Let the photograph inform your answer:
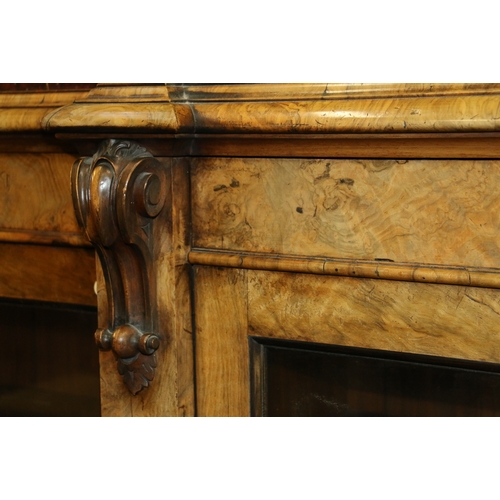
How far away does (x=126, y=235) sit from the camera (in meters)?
1.05

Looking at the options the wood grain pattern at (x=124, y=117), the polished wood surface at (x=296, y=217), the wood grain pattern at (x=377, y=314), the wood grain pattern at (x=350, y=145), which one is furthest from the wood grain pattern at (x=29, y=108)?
the wood grain pattern at (x=377, y=314)

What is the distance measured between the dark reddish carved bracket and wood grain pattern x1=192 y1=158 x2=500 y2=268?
0.08 m

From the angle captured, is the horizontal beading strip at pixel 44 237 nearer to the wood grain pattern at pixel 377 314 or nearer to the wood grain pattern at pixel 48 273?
the wood grain pattern at pixel 48 273

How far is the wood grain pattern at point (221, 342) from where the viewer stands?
1.13 metres

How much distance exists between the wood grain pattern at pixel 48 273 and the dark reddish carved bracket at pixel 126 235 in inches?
6.2

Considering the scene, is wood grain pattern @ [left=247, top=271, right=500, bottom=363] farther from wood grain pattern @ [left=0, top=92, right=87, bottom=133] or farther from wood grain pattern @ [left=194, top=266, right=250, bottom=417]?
wood grain pattern @ [left=0, top=92, right=87, bottom=133]

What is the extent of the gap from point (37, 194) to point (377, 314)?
58 cm

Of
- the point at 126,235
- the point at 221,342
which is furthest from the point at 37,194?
the point at 221,342

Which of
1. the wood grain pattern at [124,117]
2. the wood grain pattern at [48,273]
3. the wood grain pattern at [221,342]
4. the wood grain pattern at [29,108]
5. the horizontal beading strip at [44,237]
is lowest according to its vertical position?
the wood grain pattern at [221,342]

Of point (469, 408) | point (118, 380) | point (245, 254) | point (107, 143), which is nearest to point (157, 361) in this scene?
point (118, 380)

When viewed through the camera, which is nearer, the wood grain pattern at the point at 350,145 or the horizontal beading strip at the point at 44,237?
the wood grain pattern at the point at 350,145

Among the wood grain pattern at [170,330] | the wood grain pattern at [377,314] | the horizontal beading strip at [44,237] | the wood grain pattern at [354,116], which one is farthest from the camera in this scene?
the horizontal beading strip at [44,237]

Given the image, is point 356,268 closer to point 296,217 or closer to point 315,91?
point 296,217

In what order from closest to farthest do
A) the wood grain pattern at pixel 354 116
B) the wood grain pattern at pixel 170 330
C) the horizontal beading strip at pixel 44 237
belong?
the wood grain pattern at pixel 354 116 < the wood grain pattern at pixel 170 330 < the horizontal beading strip at pixel 44 237
